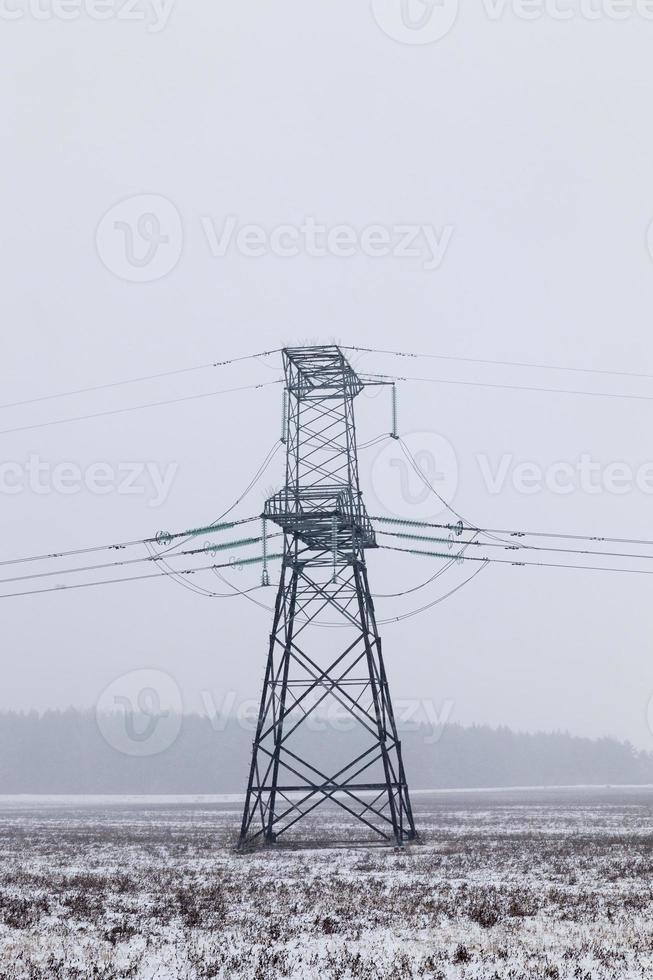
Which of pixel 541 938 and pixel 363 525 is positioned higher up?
pixel 363 525

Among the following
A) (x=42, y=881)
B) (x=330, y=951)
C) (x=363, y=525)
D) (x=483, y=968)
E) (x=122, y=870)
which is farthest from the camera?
(x=363, y=525)

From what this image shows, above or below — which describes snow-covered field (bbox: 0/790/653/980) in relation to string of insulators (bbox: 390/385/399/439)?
below

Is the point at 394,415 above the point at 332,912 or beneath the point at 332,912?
above

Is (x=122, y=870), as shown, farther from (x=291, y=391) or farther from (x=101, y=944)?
(x=291, y=391)

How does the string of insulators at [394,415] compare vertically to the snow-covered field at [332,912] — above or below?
above

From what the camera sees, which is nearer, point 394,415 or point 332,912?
point 332,912

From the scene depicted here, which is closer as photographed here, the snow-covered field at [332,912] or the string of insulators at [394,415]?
the snow-covered field at [332,912]

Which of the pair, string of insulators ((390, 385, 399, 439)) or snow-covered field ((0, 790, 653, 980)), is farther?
string of insulators ((390, 385, 399, 439))

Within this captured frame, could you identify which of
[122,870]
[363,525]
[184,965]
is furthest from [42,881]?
[363,525]
